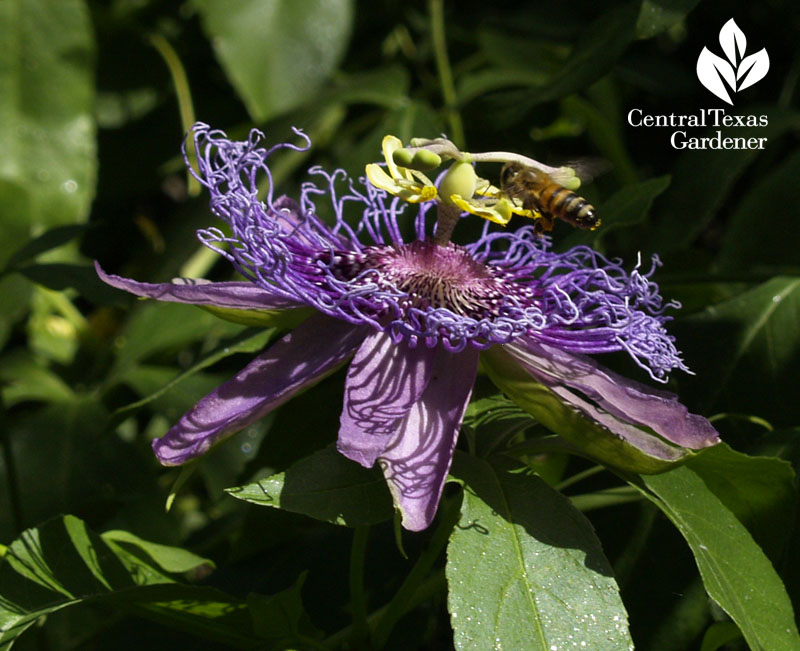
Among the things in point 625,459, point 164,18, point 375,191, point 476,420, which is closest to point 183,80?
point 164,18

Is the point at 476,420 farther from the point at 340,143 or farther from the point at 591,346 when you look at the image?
the point at 340,143

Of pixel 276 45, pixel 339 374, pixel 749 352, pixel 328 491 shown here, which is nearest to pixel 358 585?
pixel 328 491

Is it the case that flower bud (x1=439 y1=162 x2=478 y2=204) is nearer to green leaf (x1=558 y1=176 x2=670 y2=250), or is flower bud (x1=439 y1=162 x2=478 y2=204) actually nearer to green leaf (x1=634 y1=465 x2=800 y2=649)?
green leaf (x1=558 y1=176 x2=670 y2=250)

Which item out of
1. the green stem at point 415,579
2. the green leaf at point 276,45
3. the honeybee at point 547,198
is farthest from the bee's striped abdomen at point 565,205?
the green leaf at point 276,45

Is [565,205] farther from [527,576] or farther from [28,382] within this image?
[28,382]

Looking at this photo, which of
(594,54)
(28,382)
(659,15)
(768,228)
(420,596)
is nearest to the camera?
(420,596)

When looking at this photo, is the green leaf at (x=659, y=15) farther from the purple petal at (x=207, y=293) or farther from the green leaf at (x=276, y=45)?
the green leaf at (x=276, y=45)
